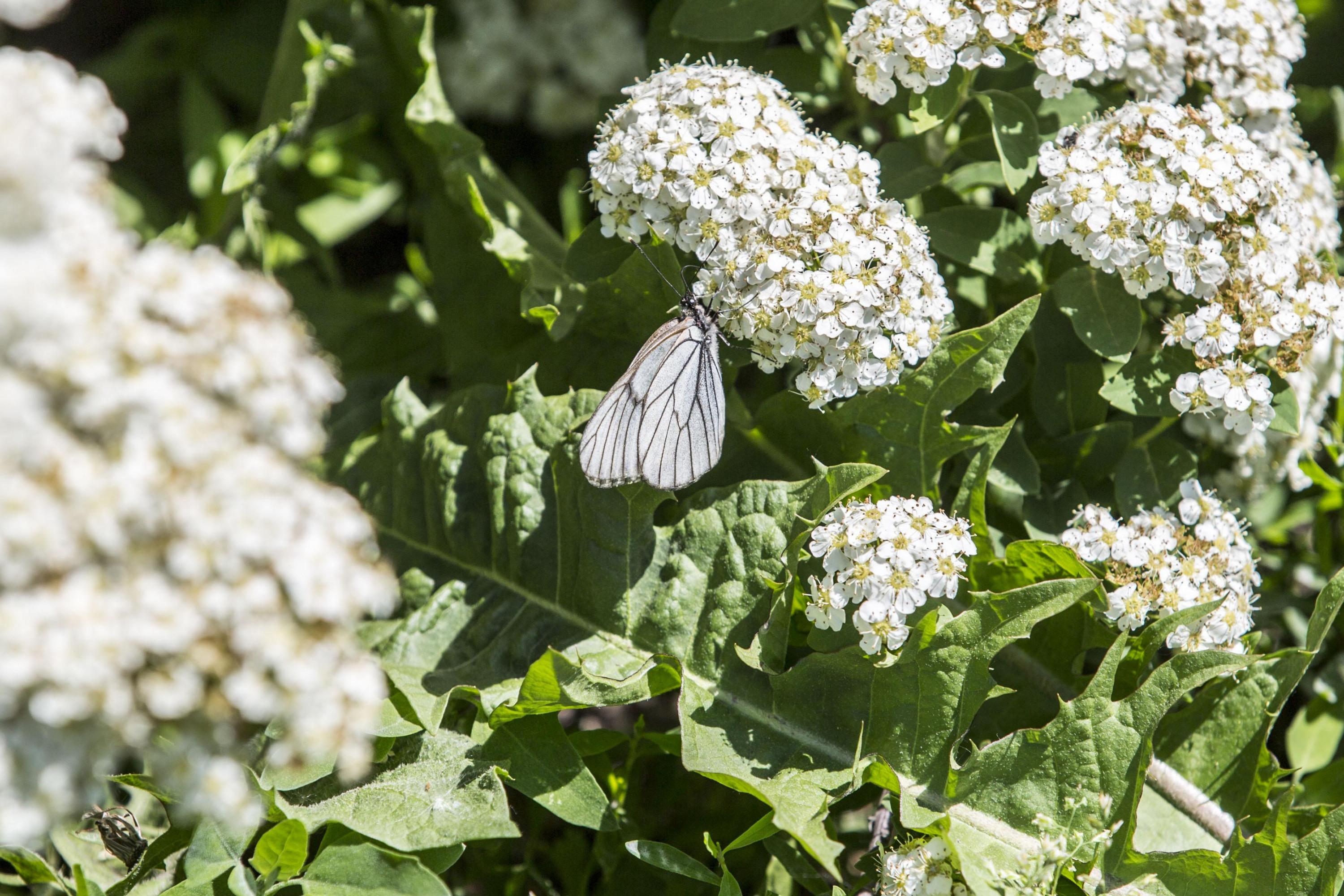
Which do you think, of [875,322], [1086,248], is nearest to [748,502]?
[875,322]

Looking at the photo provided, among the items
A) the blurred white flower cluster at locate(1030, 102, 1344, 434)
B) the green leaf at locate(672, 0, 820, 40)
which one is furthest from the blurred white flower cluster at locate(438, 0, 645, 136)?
the blurred white flower cluster at locate(1030, 102, 1344, 434)

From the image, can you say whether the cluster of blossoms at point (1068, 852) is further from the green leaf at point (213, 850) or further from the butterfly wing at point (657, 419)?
the green leaf at point (213, 850)

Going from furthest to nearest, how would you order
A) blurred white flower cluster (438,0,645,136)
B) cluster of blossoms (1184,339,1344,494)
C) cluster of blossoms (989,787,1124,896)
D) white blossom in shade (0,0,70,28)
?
blurred white flower cluster (438,0,645,136) < cluster of blossoms (1184,339,1344,494) < cluster of blossoms (989,787,1124,896) < white blossom in shade (0,0,70,28)

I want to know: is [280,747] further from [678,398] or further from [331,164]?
[331,164]

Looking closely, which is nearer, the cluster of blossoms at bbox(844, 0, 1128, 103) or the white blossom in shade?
the white blossom in shade

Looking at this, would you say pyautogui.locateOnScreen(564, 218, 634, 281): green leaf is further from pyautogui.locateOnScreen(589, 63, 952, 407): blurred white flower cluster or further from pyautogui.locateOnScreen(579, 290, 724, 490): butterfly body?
pyautogui.locateOnScreen(579, 290, 724, 490): butterfly body
